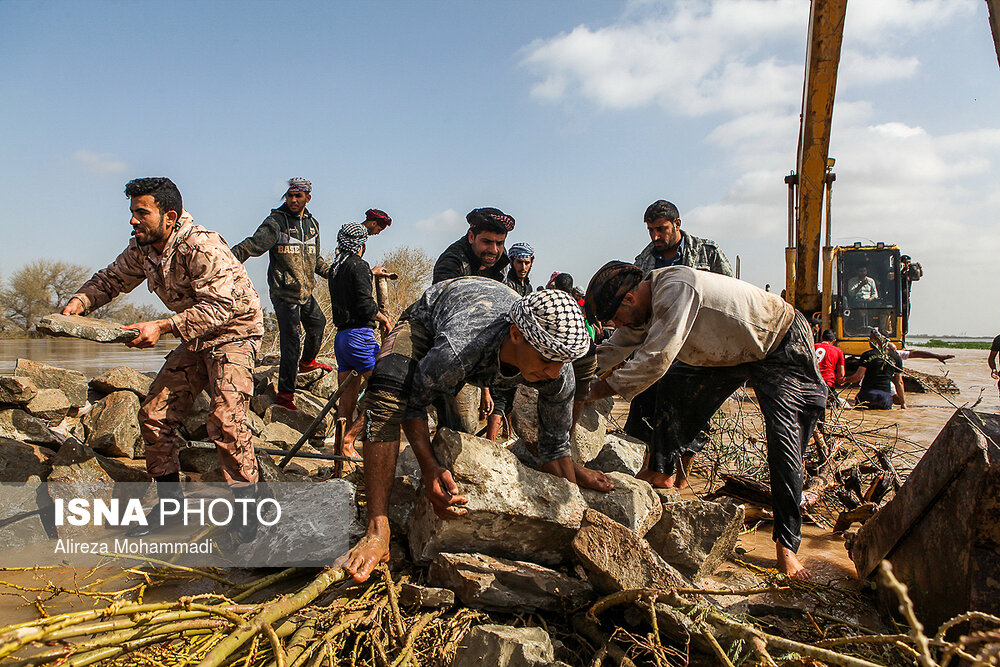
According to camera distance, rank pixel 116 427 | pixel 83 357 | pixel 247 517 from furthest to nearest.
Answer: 1. pixel 83 357
2. pixel 116 427
3. pixel 247 517

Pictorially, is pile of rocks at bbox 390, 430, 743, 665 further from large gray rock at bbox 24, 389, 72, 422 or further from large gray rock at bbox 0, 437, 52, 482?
large gray rock at bbox 24, 389, 72, 422

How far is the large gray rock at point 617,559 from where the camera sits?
2.27m

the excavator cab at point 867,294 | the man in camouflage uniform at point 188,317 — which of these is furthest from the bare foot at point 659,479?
the excavator cab at point 867,294

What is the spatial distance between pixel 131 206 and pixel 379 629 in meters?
2.53

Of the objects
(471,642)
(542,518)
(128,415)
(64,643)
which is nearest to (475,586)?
(471,642)

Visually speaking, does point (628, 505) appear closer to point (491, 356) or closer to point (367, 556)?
point (491, 356)

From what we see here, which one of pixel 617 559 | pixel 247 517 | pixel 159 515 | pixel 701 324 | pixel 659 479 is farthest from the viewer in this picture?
pixel 659 479

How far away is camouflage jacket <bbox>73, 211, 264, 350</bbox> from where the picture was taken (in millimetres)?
3354

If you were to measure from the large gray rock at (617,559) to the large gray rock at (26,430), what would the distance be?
4.28m

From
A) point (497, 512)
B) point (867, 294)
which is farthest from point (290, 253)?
point (867, 294)

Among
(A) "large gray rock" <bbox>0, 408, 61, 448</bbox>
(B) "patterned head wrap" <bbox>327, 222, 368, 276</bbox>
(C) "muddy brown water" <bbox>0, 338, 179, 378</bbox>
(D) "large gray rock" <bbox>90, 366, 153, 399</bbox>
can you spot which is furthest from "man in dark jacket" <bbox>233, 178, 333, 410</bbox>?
(C) "muddy brown water" <bbox>0, 338, 179, 378</bbox>

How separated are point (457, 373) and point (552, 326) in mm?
434

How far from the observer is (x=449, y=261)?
4.43 m

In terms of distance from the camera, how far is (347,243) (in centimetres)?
531
